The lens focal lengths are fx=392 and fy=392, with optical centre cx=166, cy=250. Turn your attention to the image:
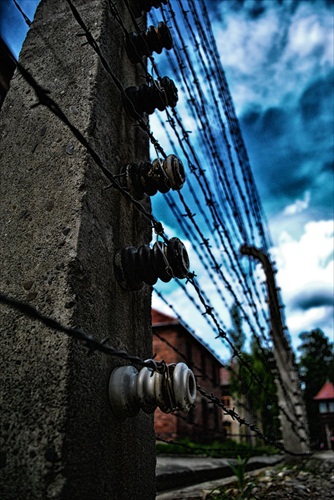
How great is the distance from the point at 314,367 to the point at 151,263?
36539 millimetres

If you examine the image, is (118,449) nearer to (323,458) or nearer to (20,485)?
(20,485)

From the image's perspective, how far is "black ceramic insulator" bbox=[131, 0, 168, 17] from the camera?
265 cm

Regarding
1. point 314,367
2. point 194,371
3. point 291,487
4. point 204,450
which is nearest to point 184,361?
point 194,371

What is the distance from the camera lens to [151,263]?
1522mm

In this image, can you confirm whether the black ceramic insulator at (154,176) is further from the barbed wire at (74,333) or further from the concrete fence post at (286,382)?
the concrete fence post at (286,382)

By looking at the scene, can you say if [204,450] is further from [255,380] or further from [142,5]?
[142,5]

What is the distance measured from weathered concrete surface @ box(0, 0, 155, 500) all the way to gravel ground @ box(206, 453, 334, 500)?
1918 millimetres

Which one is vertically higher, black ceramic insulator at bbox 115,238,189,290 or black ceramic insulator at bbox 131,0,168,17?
black ceramic insulator at bbox 131,0,168,17

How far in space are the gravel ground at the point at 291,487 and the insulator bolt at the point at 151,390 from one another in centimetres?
191

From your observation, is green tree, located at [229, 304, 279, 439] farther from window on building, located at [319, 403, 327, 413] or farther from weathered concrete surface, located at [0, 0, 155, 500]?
window on building, located at [319, 403, 327, 413]

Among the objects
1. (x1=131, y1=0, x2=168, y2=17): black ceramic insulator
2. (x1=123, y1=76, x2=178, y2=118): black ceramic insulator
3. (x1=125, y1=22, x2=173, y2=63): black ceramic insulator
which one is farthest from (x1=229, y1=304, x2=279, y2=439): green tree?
(x1=131, y1=0, x2=168, y2=17): black ceramic insulator

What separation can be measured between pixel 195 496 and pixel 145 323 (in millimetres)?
1999

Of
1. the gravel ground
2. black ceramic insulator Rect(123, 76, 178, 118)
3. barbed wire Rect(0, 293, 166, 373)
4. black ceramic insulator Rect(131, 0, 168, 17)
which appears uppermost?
black ceramic insulator Rect(131, 0, 168, 17)

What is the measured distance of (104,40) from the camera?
1.92 meters
